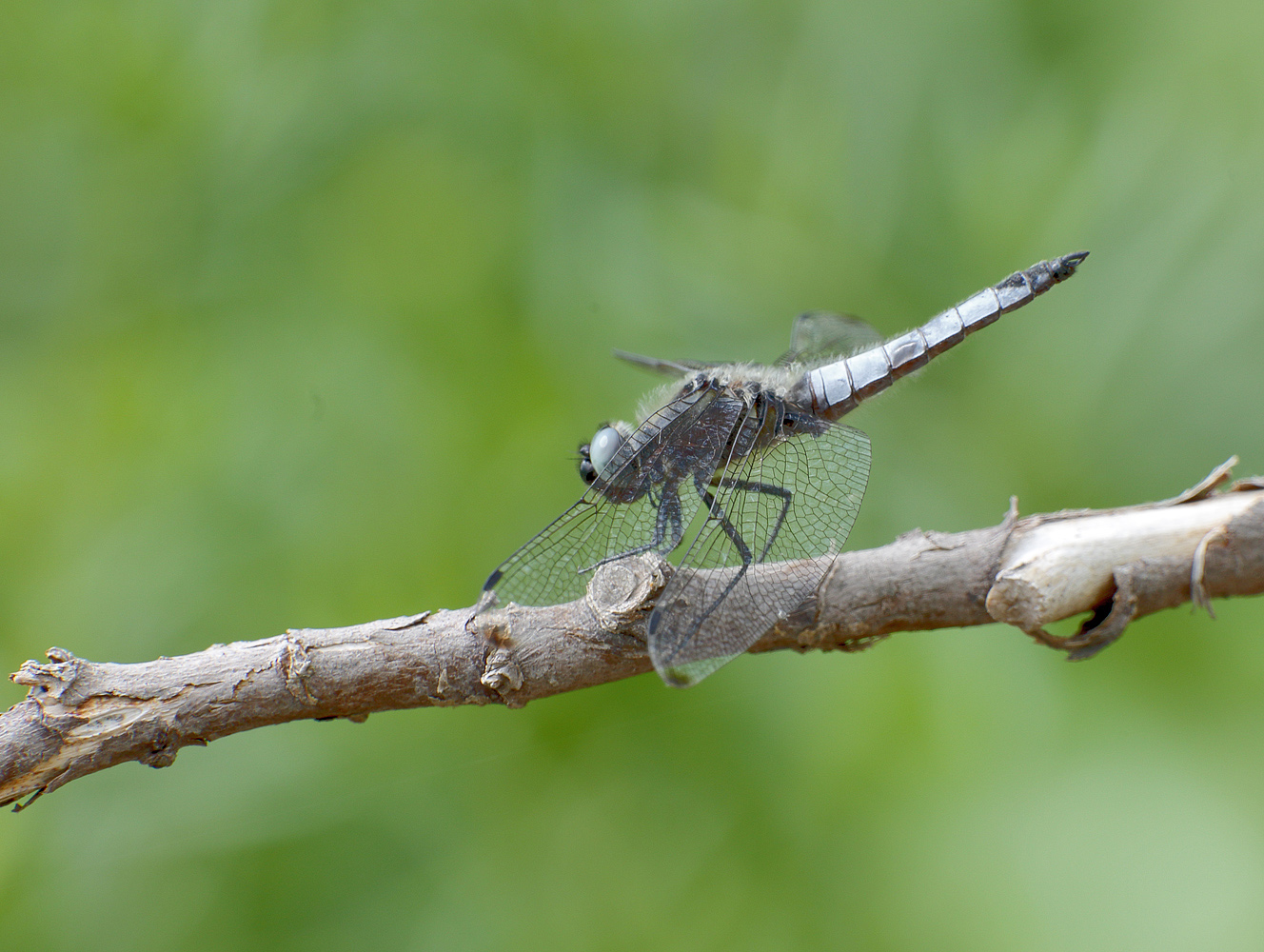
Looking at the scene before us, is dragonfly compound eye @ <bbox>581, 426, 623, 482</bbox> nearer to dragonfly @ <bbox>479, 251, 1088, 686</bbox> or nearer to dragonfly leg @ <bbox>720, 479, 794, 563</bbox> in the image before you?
dragonfly @ <bbox>479, 251, 1088, 686</bbox>

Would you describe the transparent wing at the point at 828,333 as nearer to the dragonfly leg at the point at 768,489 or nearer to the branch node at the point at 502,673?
the dragonfly leg at the point at 768,489

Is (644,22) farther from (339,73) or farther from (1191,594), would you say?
(1191,594)

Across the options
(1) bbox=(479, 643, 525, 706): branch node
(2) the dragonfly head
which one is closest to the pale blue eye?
(2) the dragonfly head

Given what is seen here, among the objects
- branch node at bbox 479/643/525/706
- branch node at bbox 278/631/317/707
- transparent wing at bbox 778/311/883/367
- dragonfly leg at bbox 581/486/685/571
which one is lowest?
branch node at bbox 479/643/525/706

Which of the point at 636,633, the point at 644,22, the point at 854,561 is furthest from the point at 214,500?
the point at 644,22

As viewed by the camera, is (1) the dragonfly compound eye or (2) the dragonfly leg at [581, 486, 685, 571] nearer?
(2) the dragonfly leg at [581, 486, 685, 571]

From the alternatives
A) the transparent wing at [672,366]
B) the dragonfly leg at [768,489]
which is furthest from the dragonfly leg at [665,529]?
the transparent wing at [672,366]

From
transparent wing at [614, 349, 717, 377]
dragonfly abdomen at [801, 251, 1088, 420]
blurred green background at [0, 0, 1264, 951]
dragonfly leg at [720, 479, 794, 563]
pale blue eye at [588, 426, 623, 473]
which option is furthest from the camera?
blurred green background at [0, 0, 1264, 951]

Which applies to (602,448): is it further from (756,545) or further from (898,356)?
(898,356)
